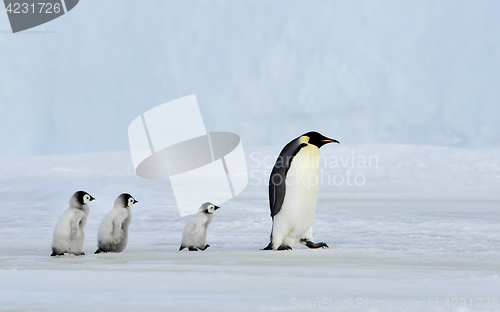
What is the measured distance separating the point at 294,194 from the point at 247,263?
1.27 meters

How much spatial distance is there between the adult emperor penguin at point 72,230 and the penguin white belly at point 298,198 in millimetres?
1448

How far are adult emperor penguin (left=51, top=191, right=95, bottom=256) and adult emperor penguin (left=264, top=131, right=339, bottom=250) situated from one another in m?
1.43

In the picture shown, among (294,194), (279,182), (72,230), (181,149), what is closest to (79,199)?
(72,230)

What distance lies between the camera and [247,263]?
3828 millimetres

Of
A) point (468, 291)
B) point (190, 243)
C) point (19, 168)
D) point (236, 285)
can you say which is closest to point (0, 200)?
point (190, 243)

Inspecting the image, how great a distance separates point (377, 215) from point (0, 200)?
5138 mm

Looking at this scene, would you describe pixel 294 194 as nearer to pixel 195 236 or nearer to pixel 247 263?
pixel 195 236

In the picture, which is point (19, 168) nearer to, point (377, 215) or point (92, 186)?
point (92, 186)

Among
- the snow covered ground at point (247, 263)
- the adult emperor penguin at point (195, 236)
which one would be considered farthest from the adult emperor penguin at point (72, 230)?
the adult emperor penguin at point (195, 236)

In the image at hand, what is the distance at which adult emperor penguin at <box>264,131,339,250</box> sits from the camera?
4.98m

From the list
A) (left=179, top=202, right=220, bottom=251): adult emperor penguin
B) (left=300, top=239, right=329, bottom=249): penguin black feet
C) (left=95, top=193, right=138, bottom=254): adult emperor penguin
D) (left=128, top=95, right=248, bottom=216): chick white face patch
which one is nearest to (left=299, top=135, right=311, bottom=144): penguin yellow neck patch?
(left=300, top=239, right=329, bottom=249): penguin black feet

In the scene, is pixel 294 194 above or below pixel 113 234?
above

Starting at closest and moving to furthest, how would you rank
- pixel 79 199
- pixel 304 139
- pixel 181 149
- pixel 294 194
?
pixel 79 199 < pixel 294 194 < pixel 304 139 < pixel 181 149

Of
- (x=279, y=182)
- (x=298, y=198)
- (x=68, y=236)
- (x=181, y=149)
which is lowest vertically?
(x=68, y=236)
